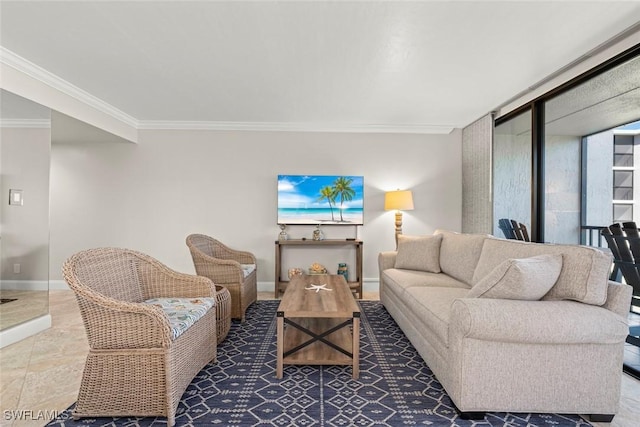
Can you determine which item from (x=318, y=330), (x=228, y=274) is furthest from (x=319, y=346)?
(x=228, y=274)

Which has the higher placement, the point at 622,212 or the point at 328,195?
the point at 328,195

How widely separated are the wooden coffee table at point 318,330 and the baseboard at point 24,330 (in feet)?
7.97

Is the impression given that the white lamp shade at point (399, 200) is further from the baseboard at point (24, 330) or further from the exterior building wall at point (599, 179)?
the baseboard at point (24, 330)

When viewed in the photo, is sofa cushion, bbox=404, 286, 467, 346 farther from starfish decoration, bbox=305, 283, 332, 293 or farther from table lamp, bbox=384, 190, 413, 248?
table lamp, bbox=384, 190, 413, 248

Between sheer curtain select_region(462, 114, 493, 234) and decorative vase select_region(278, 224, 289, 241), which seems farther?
decorative vase select_region(278, 224, 289, 241)

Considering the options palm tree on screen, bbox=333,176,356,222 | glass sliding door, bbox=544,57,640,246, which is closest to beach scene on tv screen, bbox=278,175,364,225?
palm tree on screen, bbox=333,176,356,222

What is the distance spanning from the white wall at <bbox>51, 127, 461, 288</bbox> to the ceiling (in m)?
0.79

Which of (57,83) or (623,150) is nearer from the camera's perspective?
(623,150)

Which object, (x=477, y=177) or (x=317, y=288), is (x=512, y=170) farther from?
(x=317, y=288)

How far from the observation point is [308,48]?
2.48 metres

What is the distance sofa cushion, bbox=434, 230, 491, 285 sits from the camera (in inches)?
114

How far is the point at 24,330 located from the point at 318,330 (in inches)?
108

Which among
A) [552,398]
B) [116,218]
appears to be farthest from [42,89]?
[552,398]

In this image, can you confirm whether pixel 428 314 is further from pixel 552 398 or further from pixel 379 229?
pixel 379 229
